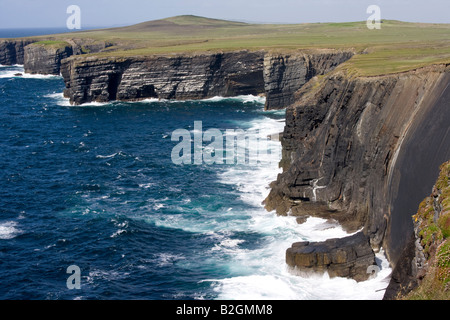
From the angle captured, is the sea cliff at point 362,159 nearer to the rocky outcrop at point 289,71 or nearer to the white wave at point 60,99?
the rocky outcrop at point 289,71

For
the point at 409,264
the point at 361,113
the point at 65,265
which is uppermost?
the point at 361,113

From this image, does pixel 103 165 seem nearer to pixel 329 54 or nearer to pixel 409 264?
pixel 409 264

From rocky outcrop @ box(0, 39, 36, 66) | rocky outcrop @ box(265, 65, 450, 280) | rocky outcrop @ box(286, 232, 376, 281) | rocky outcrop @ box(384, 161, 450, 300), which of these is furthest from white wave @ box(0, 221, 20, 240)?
rocky outcrop @ box(0, 39, 36, 66)

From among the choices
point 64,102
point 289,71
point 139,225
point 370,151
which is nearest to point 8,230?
point 139,225

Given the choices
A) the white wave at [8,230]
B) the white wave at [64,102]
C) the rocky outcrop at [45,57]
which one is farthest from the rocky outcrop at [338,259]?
Result: the rocky outcrop at [45,57]

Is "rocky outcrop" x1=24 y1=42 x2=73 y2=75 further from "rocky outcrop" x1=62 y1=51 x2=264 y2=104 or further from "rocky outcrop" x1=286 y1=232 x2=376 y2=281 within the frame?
"rocky outcrop" x1=286 y1=232 x2=376 y2=281
